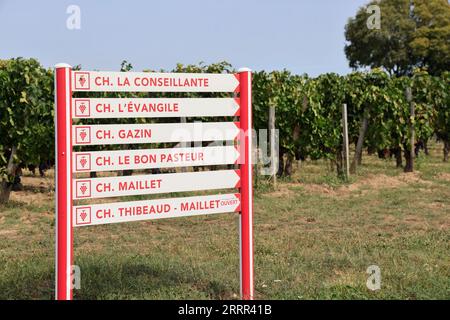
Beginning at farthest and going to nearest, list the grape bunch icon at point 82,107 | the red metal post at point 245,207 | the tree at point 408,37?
the tree at point 408,37
the red metal post at point 245,207
the grape bunch icon at point 82,107

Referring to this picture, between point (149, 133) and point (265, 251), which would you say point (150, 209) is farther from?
point (265, 251)

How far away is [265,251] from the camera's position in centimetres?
692

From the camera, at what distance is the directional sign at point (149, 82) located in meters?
4.38

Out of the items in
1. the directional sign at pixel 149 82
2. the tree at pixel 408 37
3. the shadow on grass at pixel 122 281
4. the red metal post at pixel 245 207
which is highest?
the tree at pixel 408 37

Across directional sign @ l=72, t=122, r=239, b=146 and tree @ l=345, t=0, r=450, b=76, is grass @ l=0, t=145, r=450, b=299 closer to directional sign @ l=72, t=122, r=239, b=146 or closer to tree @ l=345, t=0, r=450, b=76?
directional sign @ l=72, t=122, r=239, b=146

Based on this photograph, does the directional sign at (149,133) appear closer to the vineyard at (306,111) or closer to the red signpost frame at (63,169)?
the red signpost frame at (63,169)

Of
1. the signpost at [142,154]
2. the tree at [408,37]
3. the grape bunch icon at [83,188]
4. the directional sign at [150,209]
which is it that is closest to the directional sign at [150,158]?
the signpost at [142,154]

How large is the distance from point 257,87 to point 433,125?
780 centimetres

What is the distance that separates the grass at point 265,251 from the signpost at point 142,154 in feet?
2.98

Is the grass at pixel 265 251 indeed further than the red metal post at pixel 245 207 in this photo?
Yes

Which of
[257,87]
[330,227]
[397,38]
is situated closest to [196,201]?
[330,227]

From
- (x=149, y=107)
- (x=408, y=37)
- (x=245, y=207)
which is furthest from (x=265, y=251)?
(x=408, y=37)
